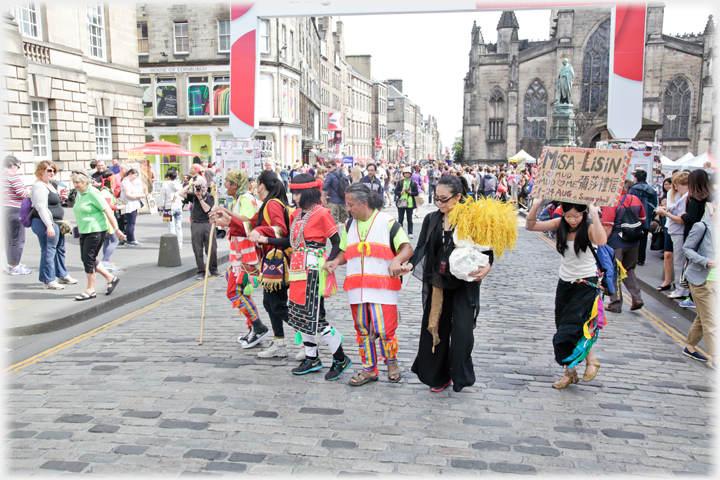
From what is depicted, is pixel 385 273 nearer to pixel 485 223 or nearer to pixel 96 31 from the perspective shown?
pixel 485 223

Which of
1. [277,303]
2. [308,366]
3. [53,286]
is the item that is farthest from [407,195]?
[308,366]

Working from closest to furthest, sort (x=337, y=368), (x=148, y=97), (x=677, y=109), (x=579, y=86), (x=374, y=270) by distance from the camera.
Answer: (x=374, y=270) → (x=337, y=368) → (x=148, y=97) → (x=677, y=109) → (x=579, y=86)

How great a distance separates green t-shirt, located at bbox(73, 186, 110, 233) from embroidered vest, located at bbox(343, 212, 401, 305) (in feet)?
16.0

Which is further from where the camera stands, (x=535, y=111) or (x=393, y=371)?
(x=535, y=111)

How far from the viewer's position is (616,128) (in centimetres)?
737

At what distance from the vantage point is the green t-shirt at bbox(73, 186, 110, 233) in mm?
7652

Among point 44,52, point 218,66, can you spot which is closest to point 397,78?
point 218,66

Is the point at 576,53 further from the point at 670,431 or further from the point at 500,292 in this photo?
the point at 670,431

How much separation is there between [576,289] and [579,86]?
5262 cm

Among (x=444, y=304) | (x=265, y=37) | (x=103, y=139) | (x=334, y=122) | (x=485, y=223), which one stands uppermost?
(x=265, y=37)

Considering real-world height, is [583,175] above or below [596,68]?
below

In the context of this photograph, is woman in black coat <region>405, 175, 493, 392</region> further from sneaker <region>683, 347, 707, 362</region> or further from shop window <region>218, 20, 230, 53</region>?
shop window <region>218, 20, 230, 53</region>

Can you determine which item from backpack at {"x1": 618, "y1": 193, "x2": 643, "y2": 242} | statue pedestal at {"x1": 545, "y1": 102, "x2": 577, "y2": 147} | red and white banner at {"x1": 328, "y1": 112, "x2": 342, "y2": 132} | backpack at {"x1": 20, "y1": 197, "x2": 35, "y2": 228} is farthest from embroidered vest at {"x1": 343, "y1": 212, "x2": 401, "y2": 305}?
red and white banner at {"x1": 328, "y1": 112, "x2": 342, "y2": 132}

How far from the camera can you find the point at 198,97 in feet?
119
